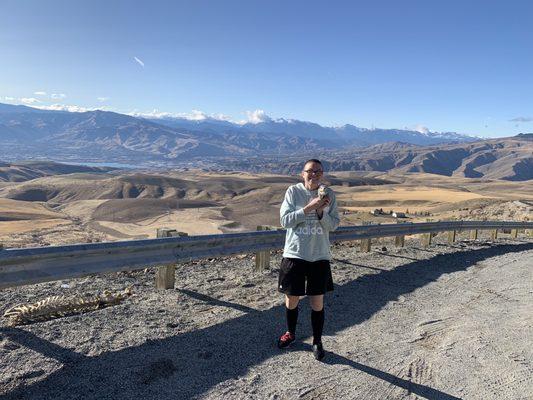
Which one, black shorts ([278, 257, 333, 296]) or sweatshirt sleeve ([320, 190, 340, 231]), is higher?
sweatshirt sleeve ([320, 190, 340, 231])

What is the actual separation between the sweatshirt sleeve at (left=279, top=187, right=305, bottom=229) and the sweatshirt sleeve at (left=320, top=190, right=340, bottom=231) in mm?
219

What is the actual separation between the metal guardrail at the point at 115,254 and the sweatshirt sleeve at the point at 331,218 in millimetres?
2434

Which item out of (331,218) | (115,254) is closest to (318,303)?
(331,218)

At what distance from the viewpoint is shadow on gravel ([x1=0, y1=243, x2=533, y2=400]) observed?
12.3 feet

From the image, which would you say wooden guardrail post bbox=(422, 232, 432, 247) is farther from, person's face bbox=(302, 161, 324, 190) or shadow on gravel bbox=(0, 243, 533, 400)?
person's face bbox=(302, 161, 324, 190)

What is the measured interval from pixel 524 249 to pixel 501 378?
11203 mm

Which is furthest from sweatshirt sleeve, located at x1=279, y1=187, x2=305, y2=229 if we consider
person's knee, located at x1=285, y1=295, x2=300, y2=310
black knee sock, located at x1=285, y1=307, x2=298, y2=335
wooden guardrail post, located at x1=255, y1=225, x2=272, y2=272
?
wooden guardrail post, located at x1=255, y1=225, x2=272, y2=272

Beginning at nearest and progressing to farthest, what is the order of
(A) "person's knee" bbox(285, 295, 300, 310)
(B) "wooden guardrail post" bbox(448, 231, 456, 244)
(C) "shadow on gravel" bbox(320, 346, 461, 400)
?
(C) "shadow on gravel" bbox(320, 346, 461, 400) → (A) "person's knee" bbox(285, 295, 300, 310) → (B) "wooden guardrail post" bbox(448, 231, 456, 244)

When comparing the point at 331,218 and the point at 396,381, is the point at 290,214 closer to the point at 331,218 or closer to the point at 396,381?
the point at 331,218

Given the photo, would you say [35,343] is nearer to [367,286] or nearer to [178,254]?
[178,254]

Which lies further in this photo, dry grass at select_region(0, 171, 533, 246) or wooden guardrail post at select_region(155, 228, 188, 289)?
dry grass at select_region(0, 171, 533, 246)

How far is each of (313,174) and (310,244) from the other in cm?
67

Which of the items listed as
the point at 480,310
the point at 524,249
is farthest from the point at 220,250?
the point at 524,249

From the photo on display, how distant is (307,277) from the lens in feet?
15.2
